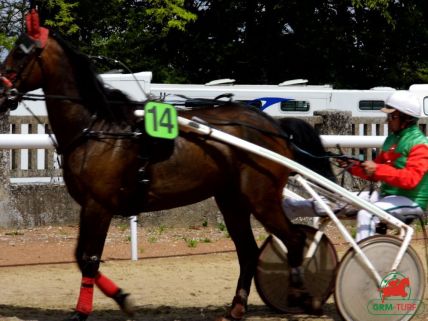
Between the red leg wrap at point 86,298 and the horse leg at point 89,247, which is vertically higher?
the horse leg at point 89,247

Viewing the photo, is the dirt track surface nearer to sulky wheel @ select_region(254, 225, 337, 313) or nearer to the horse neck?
sulky wheel @ select_region(254, 225, 337, 313)

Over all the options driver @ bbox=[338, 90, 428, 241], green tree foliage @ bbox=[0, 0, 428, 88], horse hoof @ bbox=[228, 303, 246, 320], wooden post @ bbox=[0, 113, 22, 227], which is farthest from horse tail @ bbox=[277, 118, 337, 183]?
green tree foliage @ bbox=[0, 0, 428, 88]

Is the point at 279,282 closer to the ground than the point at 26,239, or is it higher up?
higher up

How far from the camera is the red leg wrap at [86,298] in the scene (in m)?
6.86

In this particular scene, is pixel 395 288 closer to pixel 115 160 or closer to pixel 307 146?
pixel 307 146

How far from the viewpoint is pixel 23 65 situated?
271 inches

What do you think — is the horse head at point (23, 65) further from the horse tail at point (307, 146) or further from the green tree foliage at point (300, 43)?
the green tree foliage at point (300, 43)

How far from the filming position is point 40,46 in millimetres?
6871

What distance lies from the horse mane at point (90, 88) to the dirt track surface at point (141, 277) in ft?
5.28

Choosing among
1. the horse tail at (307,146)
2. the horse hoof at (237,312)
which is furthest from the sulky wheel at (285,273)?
the horse tail at (307,146)

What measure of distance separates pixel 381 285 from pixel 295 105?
12.6 metres

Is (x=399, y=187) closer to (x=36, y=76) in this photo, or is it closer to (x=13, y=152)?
(x=36, y=76)

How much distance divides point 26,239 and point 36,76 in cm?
482

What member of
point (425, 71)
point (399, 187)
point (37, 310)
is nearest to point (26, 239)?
point (37, 310)
